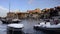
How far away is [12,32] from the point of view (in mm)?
2619

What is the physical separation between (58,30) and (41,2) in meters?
0.54

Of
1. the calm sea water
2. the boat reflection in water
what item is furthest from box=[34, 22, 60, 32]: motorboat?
the boat reflection in water

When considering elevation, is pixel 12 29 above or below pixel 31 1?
Result: below

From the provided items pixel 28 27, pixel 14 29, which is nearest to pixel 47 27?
pixel 28 27

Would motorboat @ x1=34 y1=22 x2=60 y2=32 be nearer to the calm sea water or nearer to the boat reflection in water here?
the calm sea water

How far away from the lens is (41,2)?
8.81ft

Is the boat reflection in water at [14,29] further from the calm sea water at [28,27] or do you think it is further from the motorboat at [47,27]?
the motorboat at [47,27]

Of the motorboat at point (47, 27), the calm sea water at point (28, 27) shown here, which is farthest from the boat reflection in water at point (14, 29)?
the motorboat at point (47, 27)

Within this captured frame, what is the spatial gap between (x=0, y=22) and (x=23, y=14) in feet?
1.33

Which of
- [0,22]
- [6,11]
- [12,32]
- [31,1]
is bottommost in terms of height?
[12,32]

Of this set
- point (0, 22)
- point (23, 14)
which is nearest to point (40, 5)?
point (23, 14)

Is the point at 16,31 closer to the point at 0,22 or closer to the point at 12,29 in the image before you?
the point at 12,29

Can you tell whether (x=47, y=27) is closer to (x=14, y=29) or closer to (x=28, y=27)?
(x=28, y=27)

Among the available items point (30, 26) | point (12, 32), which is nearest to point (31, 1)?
point (30, 26)
